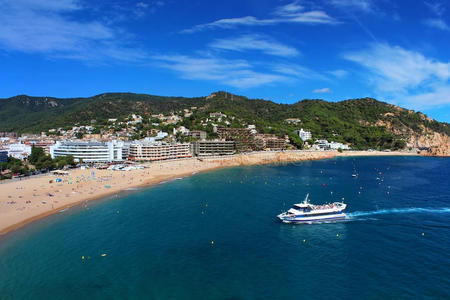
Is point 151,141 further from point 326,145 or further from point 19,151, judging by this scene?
point 326,145

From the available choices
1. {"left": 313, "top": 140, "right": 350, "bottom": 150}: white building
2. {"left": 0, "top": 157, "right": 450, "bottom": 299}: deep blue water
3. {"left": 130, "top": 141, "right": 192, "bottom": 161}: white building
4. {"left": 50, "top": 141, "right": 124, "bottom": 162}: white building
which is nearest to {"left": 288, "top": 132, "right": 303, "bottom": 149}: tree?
{"left": 313, "top": 140, "right": 350, "bottom": 150}: white building

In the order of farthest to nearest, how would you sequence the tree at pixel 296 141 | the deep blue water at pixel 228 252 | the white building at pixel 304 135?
the white building at pixel 304 135
the tree at pixel 296 141
the deep blue water at pixel 228 252

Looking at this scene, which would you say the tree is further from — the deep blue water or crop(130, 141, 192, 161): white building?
the deep blue water

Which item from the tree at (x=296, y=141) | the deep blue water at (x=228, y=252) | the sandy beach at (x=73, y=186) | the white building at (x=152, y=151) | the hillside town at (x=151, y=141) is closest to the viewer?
the deep blue water at (x=228, y=252)

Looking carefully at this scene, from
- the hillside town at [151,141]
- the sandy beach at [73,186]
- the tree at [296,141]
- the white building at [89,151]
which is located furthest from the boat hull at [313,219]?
the tree at [296,141]

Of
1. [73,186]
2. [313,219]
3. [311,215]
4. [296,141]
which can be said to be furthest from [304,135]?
[73,186]

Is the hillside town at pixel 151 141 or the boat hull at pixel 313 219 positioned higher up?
the hillside town at pixel 151 141

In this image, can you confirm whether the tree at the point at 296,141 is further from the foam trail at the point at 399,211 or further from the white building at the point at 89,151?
the foam trail at the point at 399,211

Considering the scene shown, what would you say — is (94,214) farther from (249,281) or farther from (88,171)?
(88,171)

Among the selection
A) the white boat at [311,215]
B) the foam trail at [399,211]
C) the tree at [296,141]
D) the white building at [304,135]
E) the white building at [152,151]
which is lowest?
the foam trail at [399,211]
